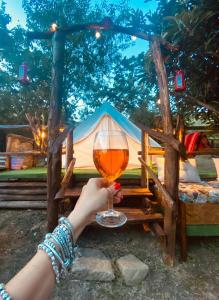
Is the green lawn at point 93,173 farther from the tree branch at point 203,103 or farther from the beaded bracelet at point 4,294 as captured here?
the beaded bracelet at point 4,294

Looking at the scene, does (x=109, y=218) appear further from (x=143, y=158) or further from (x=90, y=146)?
(x=90, y=146)

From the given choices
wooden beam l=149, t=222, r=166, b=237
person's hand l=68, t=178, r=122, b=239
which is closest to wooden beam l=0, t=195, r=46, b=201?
wooden beam l=149, t=222, r=166, b=237

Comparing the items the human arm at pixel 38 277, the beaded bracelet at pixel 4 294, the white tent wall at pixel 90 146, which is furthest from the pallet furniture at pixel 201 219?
the white tent wall at pixel 90 146

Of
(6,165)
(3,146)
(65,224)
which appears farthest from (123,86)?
(65,224)

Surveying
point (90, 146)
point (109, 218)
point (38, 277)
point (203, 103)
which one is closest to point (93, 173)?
point (90, 146)

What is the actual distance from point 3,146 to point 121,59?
10.2 m

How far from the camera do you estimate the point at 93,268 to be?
117 inches

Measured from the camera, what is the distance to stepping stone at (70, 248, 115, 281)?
9.50ft

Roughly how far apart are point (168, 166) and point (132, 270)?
5.02 feet

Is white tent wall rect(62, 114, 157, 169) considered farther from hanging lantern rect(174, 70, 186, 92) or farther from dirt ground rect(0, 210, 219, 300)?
dirt ground rect(0, 210, 219, 300)

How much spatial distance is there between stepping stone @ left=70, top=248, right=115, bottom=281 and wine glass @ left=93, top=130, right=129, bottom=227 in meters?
2.22

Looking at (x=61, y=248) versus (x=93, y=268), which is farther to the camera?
(x=93, y=268)

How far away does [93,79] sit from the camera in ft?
53.8

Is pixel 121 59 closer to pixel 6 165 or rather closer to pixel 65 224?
pixel 6 165
